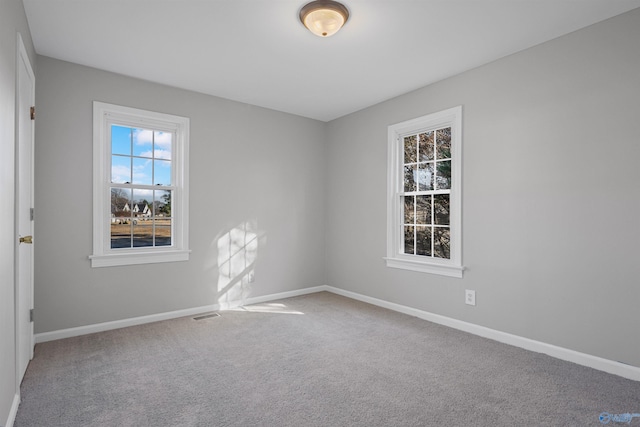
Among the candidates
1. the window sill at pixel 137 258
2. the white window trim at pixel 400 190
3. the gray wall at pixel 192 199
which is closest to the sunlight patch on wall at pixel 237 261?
the gray wall at pixel 192 199

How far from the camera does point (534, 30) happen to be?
2.71 metres

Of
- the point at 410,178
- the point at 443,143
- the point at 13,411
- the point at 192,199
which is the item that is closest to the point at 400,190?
the point at 410,178

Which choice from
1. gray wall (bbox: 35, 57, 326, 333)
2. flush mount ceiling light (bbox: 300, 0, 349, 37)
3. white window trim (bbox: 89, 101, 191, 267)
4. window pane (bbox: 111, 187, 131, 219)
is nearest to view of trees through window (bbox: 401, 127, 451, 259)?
gray wall (bbox: 35, 57, 326, 333)

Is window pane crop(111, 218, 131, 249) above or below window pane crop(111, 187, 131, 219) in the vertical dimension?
below

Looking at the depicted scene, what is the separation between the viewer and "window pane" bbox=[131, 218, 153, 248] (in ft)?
12.2

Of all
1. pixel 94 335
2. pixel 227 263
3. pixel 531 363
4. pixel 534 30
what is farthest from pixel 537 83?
pixel 94 335

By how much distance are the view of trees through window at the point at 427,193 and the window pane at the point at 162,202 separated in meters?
2.75

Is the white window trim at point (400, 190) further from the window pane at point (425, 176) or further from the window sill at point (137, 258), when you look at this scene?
the window sill at point (137, 258)

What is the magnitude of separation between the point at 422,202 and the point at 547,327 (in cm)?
171

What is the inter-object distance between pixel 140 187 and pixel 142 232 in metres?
0.49

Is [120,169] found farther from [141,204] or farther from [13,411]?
[13,411]

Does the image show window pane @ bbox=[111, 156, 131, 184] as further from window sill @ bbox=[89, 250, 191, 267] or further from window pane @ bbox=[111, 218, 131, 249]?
window sill @ bbox=[89, 250, 191, 267]

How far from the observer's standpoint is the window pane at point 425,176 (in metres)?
3.89

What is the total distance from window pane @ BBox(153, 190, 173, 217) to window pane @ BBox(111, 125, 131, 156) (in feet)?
1.71
